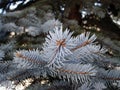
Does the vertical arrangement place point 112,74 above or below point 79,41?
below

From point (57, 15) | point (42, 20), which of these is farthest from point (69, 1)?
point (42, 20)

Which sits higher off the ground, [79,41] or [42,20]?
[79,41]

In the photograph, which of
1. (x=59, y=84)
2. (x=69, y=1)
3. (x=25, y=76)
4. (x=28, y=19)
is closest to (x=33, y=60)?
(x=25, y=76)

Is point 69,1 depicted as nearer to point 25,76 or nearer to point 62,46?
point 25,76

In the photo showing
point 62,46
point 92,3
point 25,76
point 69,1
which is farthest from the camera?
point 69,1

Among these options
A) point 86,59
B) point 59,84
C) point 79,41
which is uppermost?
point 79,41

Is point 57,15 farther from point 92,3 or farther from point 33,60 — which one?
point 33,60

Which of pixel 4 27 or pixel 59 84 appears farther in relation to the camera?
pixel 4 27

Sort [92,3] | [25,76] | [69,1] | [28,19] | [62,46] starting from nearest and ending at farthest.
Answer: [62,46] → [25,76] → [28,19] → [92,3] → [69,1]

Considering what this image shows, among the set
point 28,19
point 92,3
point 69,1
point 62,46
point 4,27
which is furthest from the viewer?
point 69,1
